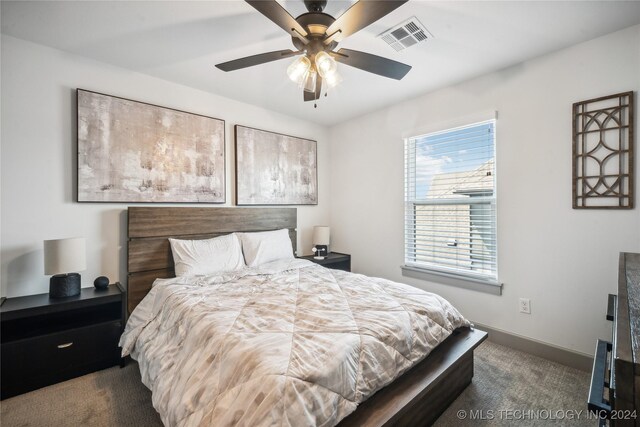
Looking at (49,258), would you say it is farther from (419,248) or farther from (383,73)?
(419,248)

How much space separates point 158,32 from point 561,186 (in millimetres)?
3339

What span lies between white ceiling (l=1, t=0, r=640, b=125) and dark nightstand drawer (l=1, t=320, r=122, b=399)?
7.21 feet

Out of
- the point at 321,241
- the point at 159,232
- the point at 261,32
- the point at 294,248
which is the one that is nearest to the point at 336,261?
the point at 321,241

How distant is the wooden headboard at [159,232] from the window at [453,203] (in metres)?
2.07

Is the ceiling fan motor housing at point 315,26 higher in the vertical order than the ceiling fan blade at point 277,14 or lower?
higher

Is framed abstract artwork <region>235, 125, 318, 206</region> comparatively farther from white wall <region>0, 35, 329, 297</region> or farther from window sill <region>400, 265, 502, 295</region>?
window sill <region>400, 265, 502, 295</region>

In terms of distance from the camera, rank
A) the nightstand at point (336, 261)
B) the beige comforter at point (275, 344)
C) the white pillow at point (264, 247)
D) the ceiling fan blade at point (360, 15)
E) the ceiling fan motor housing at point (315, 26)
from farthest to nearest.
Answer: the nightstand at point (336, 261) → the white pillow at point (264, 247) → the ceiling fan motor housing at point (315, 26) → the ceiling fan blade at point (360, 15) → the beige comforter at point (275, 344)

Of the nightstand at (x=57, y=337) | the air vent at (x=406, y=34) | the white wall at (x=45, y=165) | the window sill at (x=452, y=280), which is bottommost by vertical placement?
the nightstand at (x=57, y=337)

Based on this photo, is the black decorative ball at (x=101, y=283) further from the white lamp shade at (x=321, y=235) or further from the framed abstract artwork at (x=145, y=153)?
the white lamp shade at (x=321, y=235)

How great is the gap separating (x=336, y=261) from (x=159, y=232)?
2058 mm

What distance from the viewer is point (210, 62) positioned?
248 centimetres

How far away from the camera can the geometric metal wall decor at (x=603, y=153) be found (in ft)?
6.61

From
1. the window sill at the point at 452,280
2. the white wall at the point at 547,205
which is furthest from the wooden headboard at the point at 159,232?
the white wall at the point at 547,205

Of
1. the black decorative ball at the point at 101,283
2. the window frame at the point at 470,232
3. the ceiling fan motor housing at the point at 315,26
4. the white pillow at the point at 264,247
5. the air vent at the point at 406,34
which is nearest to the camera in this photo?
the ceiling fan motor housing at the point at 315,26
